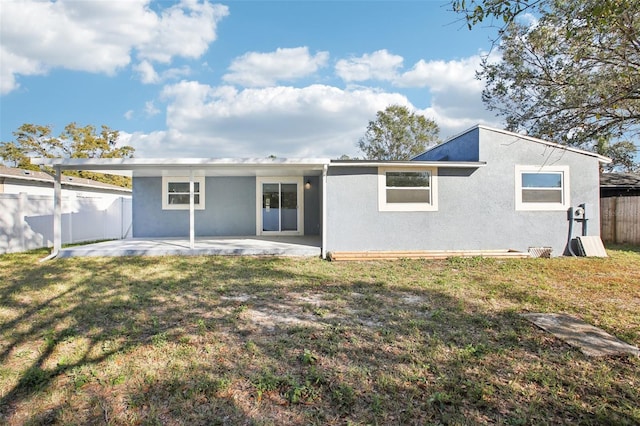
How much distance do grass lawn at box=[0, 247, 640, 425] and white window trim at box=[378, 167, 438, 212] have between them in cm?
321

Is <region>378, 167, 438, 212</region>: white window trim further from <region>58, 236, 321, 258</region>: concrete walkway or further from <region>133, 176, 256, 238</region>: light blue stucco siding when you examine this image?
<region>133, 176, 256, 238</region>: light blue stucco siding

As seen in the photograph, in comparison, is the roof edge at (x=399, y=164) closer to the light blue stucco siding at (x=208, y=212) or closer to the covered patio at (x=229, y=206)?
the covered patio at (x=229, y=206)

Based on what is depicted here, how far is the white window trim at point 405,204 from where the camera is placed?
9422 mm

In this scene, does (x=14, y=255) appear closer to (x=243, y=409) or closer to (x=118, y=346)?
(x=118, y=346)

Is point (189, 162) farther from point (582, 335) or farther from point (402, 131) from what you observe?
point (402, 131)

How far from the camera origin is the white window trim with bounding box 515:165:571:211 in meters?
9.82

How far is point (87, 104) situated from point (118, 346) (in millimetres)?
24735

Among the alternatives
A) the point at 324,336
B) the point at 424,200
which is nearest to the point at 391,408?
the point at 324,336

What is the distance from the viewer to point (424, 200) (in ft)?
31.6

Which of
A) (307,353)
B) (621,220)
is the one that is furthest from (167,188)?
(621,220)

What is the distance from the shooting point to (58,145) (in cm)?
2573

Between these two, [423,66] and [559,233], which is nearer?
[559,233]

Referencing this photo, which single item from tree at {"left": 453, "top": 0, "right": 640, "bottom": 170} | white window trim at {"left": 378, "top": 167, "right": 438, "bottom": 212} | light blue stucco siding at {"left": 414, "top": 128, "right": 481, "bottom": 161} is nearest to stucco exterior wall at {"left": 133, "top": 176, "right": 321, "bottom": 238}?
white window trim at {"left": 378, "top": 167, "right": 438, "bottom": 212}

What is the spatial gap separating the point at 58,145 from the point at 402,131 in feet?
86.9
